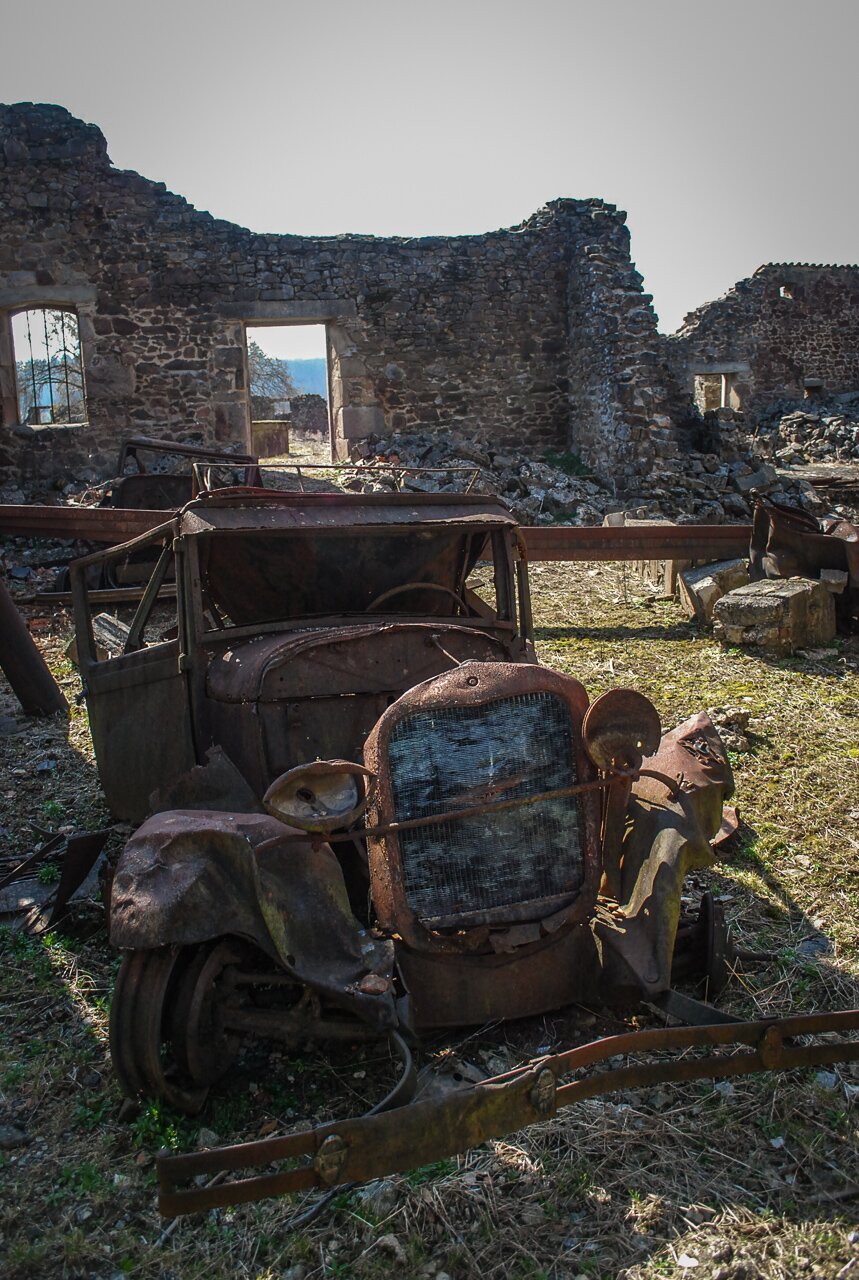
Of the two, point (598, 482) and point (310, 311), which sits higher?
point (310, 311)

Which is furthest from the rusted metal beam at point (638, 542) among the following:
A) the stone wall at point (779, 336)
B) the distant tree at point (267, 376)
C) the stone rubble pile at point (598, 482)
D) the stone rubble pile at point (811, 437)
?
the distant tree at point (267, 376)

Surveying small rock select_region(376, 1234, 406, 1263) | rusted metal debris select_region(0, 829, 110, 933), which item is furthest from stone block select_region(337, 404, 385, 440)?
small rock select_region(376, 1234, 406, 1263)

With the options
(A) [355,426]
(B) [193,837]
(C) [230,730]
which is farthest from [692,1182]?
(A) [355,426]

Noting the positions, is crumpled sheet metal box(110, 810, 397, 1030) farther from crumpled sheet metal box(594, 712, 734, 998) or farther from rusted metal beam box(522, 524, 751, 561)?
rusted metal beam box(522, 524, 751, 561)

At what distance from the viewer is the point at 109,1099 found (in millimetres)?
2883

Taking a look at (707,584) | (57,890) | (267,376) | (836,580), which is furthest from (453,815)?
(267,376)

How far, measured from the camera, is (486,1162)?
258cm

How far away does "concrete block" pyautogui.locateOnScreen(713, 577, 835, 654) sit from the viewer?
767 cm

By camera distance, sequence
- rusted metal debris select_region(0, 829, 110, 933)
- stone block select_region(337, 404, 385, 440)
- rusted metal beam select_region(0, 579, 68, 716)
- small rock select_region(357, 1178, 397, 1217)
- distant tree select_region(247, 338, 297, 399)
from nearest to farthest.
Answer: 1. small rock select_region(357, 1178, 397, 1217)
2. rusted metal debris select_region(0, 829, 110, 933)
3. rusted metal beam select_region(0, 579, 68, 716)
4. stone block select_region(337, 404, 385, 440)
5. distant tree select_region(247, 338, 297, 399)

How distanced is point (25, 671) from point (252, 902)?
4912 mm

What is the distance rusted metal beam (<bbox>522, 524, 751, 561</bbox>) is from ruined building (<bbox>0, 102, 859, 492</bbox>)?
15.0 ft

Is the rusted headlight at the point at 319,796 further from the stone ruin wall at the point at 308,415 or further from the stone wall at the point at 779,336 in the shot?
the stone ruin wall at the point at 308,415

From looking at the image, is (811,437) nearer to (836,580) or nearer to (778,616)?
(836,580)

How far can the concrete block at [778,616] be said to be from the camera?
7.67 m
